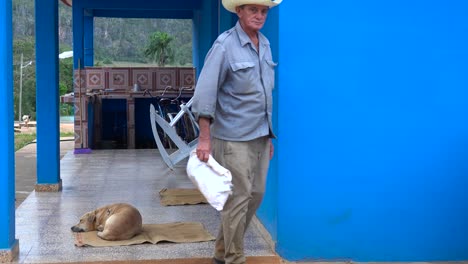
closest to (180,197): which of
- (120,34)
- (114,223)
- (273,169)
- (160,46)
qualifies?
(114,223)

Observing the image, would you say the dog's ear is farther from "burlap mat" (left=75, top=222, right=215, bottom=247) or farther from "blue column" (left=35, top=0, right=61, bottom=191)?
"blue column" (left=35, top=0, right=61, bottom=191)

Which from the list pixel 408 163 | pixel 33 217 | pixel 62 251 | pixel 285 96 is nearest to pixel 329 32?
pixel 285 96

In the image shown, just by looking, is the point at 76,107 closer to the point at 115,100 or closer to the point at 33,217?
the point at 115,100

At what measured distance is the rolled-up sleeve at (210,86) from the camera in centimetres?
362

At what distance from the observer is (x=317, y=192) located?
169 inches

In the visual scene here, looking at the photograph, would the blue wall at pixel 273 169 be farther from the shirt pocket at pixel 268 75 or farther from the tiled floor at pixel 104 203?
the shirt pocket at pixel 268 75

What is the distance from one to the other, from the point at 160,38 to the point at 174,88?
15188 mm

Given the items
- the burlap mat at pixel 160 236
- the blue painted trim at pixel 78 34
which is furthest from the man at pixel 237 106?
the blue painted trim at pixel 78 34

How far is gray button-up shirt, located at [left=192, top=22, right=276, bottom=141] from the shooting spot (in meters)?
3.63

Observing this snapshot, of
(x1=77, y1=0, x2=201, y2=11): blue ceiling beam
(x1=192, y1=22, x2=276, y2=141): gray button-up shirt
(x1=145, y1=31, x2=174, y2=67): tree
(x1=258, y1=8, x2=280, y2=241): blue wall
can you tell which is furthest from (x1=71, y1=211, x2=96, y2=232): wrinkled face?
(x1=145, y1=31, x2=174, y2=67): tree

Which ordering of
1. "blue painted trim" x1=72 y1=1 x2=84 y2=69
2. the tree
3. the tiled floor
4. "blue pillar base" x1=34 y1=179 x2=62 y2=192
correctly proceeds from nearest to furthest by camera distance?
the tiled floor < "blue pillar base" x1=34 y1=179 x2=62 y2=192 < "blue painted trim" x1=72 y1=1 x2=84 y2=69 < the tree

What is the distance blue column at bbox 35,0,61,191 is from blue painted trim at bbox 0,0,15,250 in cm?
279

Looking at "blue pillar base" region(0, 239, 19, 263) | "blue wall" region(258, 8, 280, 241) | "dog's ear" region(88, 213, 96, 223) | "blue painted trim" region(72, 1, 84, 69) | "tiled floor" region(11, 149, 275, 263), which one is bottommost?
"tiled floor" region(11, 149, 275, 263)

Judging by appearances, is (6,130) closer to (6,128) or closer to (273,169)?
(6,128)
